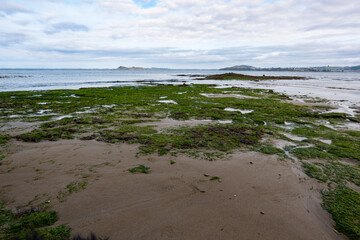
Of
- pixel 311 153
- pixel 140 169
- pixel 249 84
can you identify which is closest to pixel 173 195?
pixel 140 169

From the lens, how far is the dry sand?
4.35 m

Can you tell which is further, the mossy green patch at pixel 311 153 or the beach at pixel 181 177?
the mossy green patch at pixel 311 153

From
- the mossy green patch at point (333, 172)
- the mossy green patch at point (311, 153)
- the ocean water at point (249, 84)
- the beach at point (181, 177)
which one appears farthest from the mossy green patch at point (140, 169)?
the ocean water at point (249, 84)

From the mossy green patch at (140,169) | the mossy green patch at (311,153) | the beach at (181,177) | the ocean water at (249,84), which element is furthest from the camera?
the ocean water at (249,84)

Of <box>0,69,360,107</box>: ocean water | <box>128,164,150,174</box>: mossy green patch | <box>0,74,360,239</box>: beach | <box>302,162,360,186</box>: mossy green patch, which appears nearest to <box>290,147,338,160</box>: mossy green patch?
<box>0,74,360,239</box>: beach

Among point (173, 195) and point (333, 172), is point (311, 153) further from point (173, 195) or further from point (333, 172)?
point (173, 195)

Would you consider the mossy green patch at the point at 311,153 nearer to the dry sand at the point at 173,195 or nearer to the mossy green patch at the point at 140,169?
the dry sand at the point at 173,195

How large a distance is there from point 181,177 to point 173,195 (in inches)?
39.1

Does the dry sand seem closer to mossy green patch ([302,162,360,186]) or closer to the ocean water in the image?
mossy green patch ([302,162,360,186])

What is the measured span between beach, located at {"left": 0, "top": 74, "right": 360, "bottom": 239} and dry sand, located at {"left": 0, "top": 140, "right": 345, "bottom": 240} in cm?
3

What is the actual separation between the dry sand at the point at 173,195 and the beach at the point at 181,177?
0.08 ft

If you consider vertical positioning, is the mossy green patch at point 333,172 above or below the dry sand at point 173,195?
below

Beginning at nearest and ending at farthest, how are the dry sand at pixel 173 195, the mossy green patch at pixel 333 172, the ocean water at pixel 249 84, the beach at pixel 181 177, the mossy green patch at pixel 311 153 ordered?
1. the dry sand at pixel 173 195
2. the beach at pixel 181 177
3. the mossy green patch at pixel 333 172
4. the mossy green patch at pixel 311 153
5. the ocean water at pixel 249 84

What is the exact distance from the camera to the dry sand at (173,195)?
4352 mm
